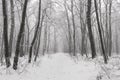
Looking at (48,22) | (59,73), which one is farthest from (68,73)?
(48,22)

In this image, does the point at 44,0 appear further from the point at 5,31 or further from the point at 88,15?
the point at 5,31

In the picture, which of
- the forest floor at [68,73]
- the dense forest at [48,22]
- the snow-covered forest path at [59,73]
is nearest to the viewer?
the forest floor at [68,73]

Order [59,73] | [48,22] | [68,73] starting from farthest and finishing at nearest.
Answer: [48,22] → [59,73] → [68,73]

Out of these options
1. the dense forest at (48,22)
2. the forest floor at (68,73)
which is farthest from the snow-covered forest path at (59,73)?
the dense forest at (48,22)

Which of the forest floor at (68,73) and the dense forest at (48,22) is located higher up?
the dense forest at (48,22)

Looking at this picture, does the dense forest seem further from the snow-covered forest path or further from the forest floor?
the snow-covered forest path

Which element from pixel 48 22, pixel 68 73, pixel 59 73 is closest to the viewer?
pixel 68 73

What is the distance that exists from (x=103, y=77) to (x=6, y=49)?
21.1ft

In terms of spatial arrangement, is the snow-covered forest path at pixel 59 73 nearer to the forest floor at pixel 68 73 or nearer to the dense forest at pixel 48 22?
the forest floor at pixel 68 73

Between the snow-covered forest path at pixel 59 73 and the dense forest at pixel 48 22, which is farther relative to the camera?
the dense forest at pixel 48 22

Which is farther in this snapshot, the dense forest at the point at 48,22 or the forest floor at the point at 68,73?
the dense forest at the point at 48,22

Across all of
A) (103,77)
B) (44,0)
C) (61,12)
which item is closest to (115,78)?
(103,77)

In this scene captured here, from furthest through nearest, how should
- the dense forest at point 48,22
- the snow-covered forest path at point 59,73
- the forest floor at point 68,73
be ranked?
the dense forest at point 48,22 → the snow-covered forest path at point 59,73 → the forest floor at point 68,73

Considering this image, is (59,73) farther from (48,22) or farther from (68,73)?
(48,22)
